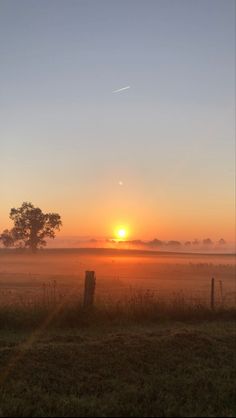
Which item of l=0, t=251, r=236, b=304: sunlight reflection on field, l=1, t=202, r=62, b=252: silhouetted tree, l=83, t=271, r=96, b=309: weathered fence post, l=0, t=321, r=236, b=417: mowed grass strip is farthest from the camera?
l=1, t=202, r=62, b=252: silhouetted tree

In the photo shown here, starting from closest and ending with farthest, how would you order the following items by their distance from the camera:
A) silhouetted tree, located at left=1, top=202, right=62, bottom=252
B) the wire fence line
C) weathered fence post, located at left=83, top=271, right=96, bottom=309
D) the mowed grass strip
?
the mowed grass strip → weathered fence post, located at left=83, top=271, right=96, bottom=309 → the wire fence line → silhouetted tree, located at left=1, top=202, right=62, bottom=252

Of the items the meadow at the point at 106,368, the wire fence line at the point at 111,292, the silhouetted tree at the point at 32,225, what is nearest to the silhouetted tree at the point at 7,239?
the silhouetted tree at the point at 32,225

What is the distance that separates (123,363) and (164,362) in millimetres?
809

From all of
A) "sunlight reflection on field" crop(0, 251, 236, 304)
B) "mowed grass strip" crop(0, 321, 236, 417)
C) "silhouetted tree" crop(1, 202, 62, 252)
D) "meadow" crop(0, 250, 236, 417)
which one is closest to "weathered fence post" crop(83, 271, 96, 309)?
"meadow" crop(0, 250, 236, 417)

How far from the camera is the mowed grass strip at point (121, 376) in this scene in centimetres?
691

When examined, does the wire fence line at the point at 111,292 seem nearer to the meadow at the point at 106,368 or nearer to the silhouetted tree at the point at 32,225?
the meadow at the point at 106,368

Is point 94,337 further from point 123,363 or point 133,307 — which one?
point 133,307

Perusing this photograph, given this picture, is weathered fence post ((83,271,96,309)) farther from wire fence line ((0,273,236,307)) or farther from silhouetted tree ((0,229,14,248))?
silhouetted tree ((0,229,14,248))

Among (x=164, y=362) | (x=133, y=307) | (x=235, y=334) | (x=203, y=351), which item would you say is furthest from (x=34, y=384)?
(x=133, y=307)

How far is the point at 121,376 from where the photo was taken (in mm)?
8508

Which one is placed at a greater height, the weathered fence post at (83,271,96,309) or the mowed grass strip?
the weathered fence post at (83,271,96,309)

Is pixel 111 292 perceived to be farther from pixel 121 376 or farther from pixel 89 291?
pixel 121 376

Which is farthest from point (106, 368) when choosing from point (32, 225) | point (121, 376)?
point (32, 225)

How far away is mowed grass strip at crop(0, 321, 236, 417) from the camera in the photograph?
691 centimetres
